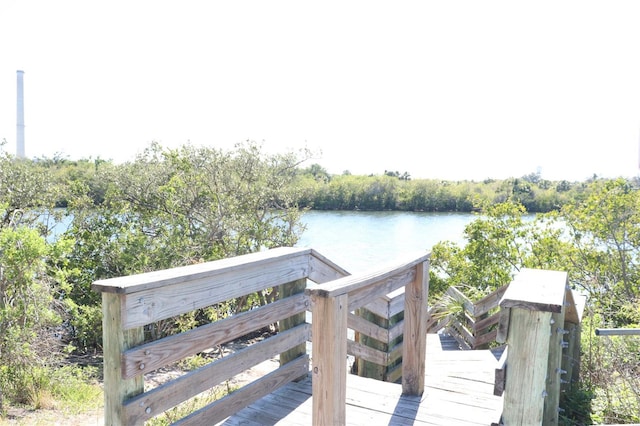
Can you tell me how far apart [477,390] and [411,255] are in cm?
113

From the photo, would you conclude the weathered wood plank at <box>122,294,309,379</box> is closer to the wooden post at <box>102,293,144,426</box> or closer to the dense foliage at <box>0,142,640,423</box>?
the wooden post at <box>102,293,144,426</box>

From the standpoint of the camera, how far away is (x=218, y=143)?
11.6 metres

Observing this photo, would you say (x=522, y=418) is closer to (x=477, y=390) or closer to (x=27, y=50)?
(x=477, y=390)

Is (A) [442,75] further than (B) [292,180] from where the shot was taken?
Yes

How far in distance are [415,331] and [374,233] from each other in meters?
22.8

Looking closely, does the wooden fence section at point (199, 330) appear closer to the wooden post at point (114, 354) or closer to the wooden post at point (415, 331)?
the wooden post at point (114, 354)

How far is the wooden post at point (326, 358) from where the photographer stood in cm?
225

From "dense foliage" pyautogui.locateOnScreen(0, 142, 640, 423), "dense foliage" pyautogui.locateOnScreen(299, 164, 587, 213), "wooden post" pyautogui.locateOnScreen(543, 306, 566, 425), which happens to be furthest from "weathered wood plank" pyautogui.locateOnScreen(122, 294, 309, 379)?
"dense foliage" pyautogui.locateOnScreen(299, 164, 587, 213)

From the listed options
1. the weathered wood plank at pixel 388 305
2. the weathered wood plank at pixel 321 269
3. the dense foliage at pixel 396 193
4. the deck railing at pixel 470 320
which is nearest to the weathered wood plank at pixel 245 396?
the weathered wood plank at pixel 321 269

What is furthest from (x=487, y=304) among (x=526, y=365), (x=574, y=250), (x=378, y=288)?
(x=526, y=365)

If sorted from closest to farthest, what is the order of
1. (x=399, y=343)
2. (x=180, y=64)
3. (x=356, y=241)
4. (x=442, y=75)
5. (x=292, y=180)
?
(x=399, y=343) → (x=292, y=180) → (x=356, y=241) → (x=180, y=64) → (x=442, y=75)

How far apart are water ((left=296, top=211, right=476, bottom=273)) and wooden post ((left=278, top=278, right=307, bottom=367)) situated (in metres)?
9.64

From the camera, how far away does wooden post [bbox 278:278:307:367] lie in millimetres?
3561

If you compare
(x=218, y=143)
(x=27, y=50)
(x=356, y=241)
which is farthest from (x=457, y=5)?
(x=27, y=50)
